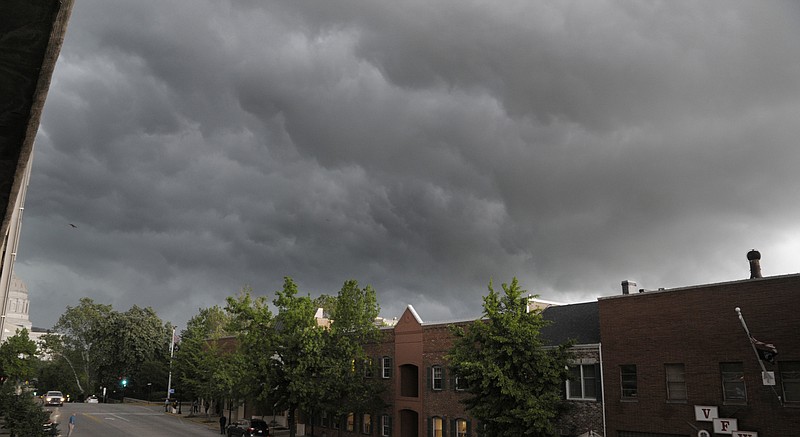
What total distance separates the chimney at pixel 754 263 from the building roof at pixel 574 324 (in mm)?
7729

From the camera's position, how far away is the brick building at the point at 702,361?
2534cm

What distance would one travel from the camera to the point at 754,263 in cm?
2927

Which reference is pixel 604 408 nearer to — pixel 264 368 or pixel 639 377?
pixel 639 377

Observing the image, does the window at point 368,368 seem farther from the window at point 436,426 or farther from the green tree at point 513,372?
the green tree at point 513,372

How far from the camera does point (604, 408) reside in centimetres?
3028

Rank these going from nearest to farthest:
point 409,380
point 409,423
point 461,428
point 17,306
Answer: point 461,428
point 409,423
point 409,380
point 17,306

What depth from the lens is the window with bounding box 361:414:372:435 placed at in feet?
154

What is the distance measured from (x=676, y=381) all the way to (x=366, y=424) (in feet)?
83.2

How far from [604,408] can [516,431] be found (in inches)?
183

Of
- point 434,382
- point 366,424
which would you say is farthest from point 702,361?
point 366,424

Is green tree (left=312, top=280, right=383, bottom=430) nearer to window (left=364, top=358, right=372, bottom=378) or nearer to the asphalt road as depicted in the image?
window (left=364, top=358, right=372, bottom=378)

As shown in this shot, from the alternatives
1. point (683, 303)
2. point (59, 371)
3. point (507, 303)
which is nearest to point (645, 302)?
point (683, 303)

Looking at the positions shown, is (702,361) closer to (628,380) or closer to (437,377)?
(628,380)

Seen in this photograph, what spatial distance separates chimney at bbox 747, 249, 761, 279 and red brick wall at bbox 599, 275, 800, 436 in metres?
2.99
